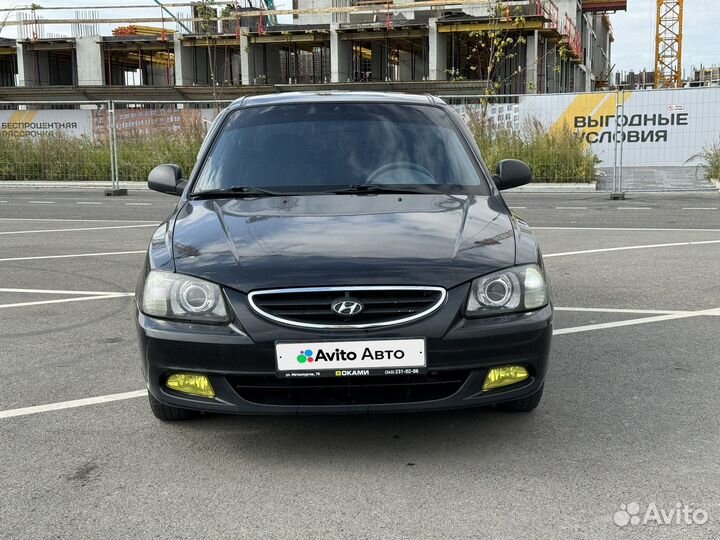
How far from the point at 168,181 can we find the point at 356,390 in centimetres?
226

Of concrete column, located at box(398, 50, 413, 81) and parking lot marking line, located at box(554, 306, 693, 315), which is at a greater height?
concrete column, located at box(398, 50, 413, 81)

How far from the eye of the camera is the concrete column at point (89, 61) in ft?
148

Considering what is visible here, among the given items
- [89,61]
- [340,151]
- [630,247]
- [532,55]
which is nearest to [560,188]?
[630,247]

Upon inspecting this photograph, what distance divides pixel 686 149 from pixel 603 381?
55.5 ft

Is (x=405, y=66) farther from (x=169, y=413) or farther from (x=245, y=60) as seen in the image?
(x=169, y=413)

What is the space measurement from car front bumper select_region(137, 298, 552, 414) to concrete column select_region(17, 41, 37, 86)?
47637 mm

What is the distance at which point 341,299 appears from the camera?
3191 millimetres

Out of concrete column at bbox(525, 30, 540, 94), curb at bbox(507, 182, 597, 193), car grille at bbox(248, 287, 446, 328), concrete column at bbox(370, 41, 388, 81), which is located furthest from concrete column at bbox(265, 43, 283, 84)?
car grille at bbox(248, 287, 446, 328)

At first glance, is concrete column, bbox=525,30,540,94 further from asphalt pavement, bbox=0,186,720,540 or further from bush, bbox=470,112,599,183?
asphalt pavement, bbox=0,186,720,540

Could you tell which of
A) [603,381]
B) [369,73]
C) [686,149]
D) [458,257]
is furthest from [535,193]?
[369,73]

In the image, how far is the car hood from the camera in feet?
10.6

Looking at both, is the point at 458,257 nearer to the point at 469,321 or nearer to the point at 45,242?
the point at 469,321

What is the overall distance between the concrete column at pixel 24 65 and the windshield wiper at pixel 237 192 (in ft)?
152

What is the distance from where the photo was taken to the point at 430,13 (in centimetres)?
4228
